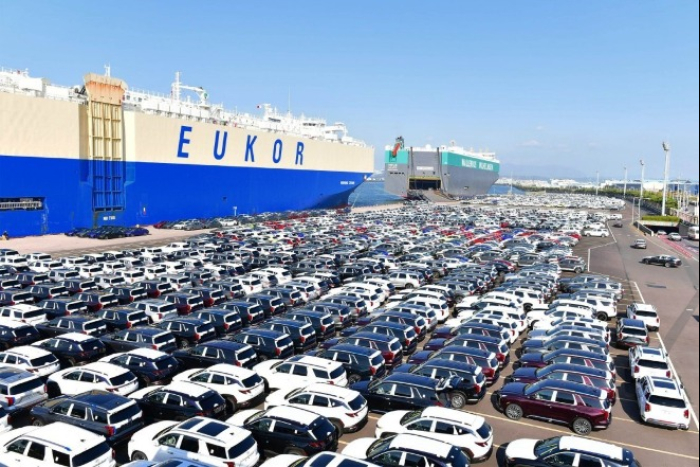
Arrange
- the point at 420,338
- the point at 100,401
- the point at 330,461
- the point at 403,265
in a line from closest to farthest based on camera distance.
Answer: the point at 330,461 → the point at 100,401 → the point at 420,338 → the point at 403,265

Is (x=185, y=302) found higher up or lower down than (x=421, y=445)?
lower down

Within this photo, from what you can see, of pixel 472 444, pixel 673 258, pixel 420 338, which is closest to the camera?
pixel 472 444

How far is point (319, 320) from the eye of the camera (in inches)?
826

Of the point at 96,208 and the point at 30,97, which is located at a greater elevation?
the point at 30,97

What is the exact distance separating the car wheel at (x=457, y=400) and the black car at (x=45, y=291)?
63.7 feet

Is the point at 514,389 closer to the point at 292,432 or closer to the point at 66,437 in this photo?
the point at 292,432

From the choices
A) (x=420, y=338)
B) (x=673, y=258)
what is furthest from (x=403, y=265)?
(x=673, y=258)

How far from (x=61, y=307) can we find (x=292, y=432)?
48.7 ft

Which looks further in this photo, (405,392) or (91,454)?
(405,392)

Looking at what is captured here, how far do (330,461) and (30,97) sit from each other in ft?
161

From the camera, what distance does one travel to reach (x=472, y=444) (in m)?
11.8

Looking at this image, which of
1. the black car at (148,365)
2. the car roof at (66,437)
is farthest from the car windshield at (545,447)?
the black car at (148,365)

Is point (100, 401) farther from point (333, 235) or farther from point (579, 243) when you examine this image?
point (579, 243)

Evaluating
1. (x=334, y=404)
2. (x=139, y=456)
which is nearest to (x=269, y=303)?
(x=334, y=404)
